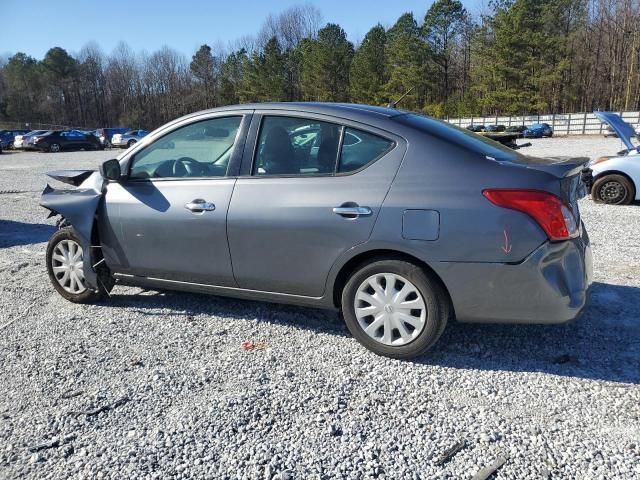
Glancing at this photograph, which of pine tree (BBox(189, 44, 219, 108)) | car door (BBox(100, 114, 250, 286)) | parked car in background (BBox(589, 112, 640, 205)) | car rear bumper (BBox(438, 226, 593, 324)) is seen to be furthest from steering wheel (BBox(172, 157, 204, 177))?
pine tree (BBox(189, 44, 219, 108))

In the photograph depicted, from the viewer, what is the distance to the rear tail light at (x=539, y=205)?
300 centimetres

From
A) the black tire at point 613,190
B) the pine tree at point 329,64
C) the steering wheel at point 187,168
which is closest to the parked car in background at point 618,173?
the black tire at point 613,190

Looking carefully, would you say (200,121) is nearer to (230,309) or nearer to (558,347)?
(230,309)

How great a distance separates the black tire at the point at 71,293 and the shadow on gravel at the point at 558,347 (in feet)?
8.83

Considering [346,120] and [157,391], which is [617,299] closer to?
[346,120]

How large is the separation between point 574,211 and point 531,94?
2209 inches

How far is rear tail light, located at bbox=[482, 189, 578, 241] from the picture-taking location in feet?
9.84

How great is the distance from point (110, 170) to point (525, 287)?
3.14 meters

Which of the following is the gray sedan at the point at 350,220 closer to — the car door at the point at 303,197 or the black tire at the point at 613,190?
the car door at the point at 303,197

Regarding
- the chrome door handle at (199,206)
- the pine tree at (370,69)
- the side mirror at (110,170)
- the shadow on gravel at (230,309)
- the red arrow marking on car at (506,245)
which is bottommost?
the shadow on gravel at (230,309)

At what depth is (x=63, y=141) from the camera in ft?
120

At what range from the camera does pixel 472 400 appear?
9.71 ft

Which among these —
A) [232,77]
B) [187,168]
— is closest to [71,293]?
[187,168]

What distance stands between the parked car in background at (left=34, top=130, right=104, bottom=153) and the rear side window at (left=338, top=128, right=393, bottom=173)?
Result: 1498 inches
